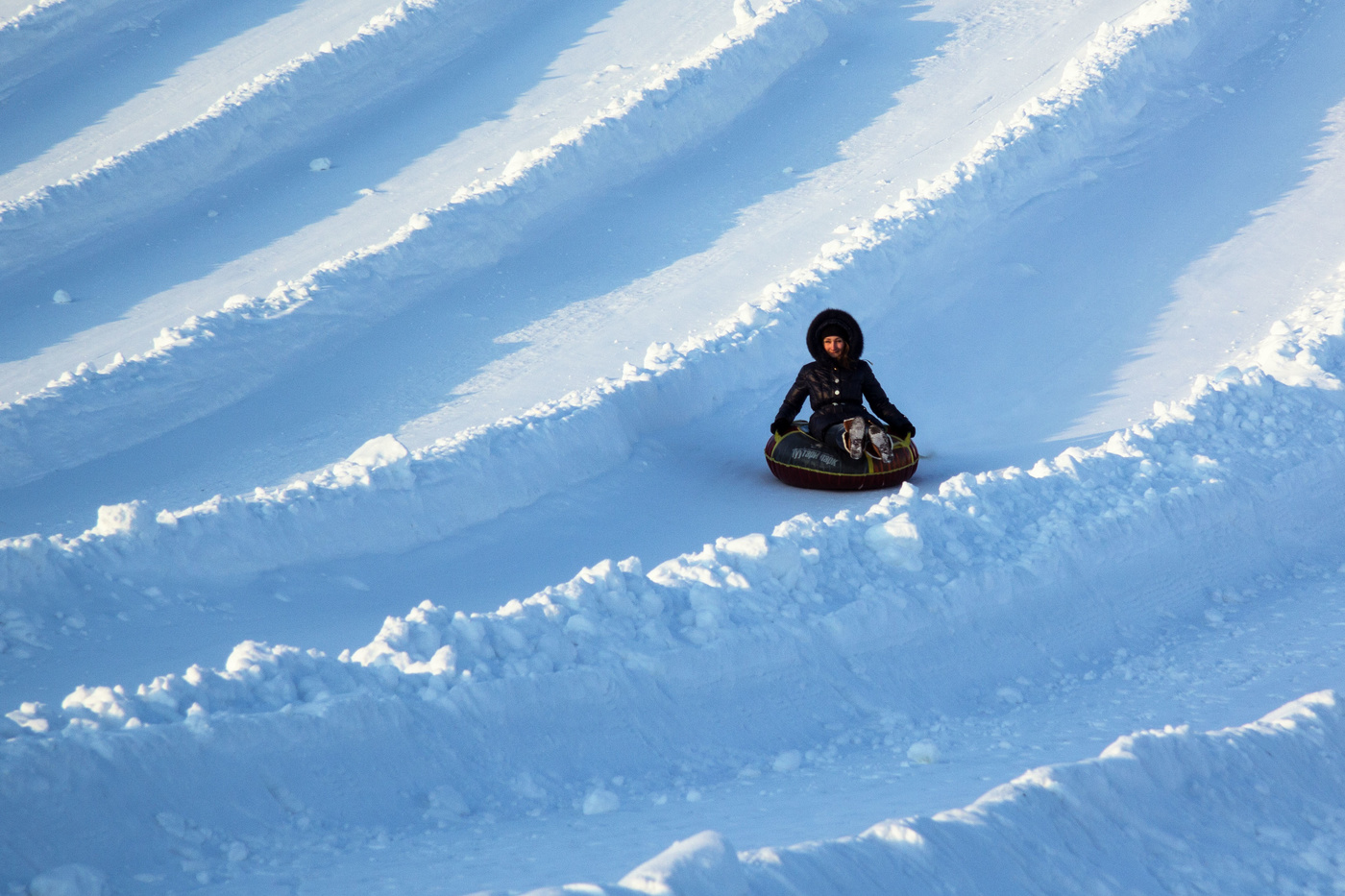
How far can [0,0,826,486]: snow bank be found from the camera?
9422 millimetres

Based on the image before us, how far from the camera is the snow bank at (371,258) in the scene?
9422mm

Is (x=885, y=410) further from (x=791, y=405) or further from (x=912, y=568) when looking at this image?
(x=912, y=568)

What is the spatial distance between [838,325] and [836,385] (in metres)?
0.44

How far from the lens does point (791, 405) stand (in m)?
8.65

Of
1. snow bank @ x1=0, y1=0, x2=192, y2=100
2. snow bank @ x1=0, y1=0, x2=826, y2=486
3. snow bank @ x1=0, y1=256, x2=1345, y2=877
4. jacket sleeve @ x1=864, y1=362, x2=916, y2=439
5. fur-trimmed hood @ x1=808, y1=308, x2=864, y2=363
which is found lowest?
snow bank @ x1=0, y1=256, x2=1345, y2=877

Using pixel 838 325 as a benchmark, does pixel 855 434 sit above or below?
below

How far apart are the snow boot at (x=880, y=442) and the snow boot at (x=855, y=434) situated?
0.07m

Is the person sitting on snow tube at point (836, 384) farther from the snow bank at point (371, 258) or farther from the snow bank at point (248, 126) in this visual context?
the snow bank at point (248, 126)

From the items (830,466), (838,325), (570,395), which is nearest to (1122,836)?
(830,466)

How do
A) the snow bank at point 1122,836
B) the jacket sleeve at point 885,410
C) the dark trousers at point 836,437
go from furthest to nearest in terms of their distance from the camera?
the jacket sleeve at point 885,410
the dark trousers at point 836,437
the snow bank at point 1122,836

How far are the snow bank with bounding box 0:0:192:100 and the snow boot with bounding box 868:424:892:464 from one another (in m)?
13.1

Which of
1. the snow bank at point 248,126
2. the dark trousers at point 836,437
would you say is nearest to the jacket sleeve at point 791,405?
the dark trousers at point 836,437

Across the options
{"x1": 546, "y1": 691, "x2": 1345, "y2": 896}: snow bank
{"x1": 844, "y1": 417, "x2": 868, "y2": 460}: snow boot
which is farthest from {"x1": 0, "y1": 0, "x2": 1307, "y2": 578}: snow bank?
{"x1": 546, "y1": 691, "x2": 1345, "y2": 896}: snow bank

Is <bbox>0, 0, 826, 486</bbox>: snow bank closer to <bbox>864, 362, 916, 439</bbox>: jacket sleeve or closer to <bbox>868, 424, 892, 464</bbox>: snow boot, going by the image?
<bbox>864, 362, 916, 439</bbox>: jacket sleeve
